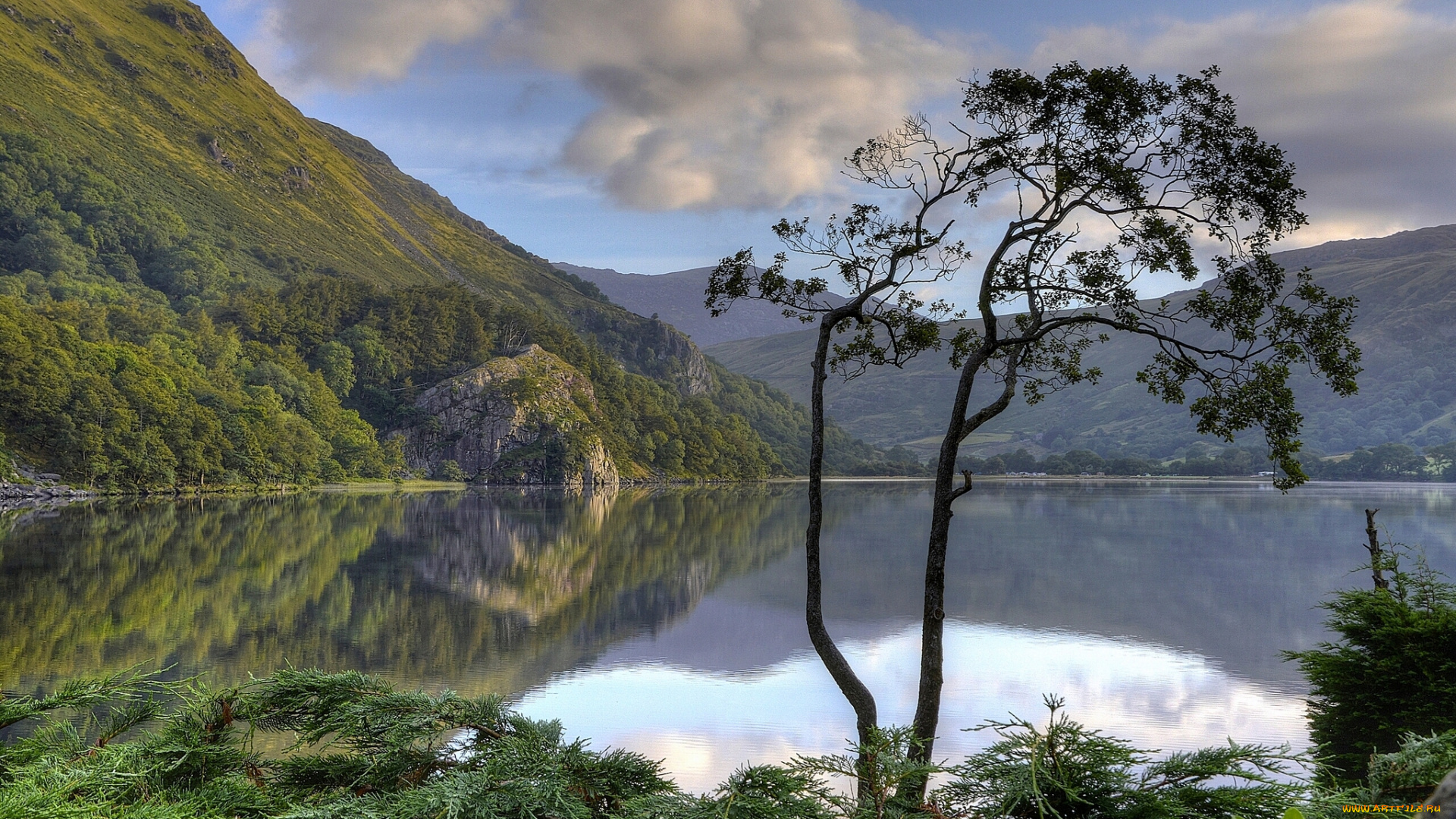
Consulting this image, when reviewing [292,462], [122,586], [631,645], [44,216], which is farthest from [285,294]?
[631,645]

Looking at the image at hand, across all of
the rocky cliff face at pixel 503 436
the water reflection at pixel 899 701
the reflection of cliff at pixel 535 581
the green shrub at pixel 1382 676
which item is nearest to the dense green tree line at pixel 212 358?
the rocky cliff face at pixel 503 436

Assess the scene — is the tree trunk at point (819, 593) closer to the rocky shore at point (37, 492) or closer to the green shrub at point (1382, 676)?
the green shrub at point (1382, 676)

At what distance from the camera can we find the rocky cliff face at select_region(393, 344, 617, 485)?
148m

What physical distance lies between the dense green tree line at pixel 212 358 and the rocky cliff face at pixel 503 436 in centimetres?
555

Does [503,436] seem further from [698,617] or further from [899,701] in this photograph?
[899,701]

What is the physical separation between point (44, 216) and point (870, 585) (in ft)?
565

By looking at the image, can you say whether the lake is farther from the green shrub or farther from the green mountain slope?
the green mountain slope

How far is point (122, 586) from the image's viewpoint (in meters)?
26.9

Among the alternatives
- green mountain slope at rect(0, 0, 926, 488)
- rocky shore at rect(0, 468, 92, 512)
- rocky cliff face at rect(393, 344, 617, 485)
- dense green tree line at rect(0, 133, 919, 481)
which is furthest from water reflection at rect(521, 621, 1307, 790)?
rocky cliff face at rect(393, 344, 617, 485)

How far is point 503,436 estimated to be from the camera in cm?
14788

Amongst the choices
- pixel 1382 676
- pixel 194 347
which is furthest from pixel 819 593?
pixel 194 347

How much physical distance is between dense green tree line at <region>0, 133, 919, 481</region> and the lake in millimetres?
29876

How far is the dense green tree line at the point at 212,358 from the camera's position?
265 feet

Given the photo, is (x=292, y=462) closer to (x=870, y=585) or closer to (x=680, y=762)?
(x=870, y=585)
